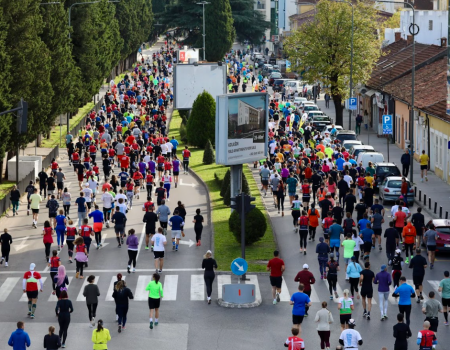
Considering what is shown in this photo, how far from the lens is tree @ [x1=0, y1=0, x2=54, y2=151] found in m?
48.4

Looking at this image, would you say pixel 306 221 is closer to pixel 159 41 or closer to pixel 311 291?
pixel 311 291

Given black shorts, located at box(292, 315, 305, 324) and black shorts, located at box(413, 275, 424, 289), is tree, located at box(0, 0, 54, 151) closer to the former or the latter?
black shorts, located at box(413, 275, 424, 289)

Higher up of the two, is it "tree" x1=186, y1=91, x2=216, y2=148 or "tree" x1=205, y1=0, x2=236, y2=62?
"tree" x1=205, y1=0, x2=236, y2=62

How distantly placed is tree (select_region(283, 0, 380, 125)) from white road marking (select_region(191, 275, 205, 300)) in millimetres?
43713

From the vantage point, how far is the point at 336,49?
7306 cm

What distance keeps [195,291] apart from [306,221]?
5.40 m

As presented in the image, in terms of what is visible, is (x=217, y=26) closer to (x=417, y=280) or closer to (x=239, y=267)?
(x=239, y=267)

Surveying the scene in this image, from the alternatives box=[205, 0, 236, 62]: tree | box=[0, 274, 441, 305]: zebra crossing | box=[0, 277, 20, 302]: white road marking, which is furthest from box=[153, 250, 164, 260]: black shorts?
box=[205, 0, 236, 62]: tree

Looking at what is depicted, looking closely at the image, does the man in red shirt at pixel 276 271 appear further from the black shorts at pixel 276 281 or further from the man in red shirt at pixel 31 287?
the man in red shirt at pixel 31 287

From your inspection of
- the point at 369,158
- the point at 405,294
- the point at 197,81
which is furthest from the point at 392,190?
the point at 197,81

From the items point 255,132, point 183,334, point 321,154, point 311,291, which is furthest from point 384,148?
point 183,334

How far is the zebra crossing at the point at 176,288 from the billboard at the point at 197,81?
37054 millimetres

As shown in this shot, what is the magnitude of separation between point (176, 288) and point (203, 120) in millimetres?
33926

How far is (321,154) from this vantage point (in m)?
49.4
